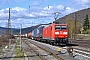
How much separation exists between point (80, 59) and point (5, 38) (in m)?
53.9

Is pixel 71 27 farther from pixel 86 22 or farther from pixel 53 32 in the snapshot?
pixel 53 32

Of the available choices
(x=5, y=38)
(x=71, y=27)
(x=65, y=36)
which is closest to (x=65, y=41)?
(x=65, y=36)

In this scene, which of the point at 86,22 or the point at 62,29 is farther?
the point at 86,22

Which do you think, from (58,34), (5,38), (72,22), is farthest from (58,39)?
(72,22)

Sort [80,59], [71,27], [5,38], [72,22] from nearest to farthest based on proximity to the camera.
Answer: [80,59]
[5,38]
[71,27]
[72,22]

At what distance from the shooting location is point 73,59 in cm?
1939

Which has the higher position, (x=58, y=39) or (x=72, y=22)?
(x=72, y=22)

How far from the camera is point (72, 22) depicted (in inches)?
4966

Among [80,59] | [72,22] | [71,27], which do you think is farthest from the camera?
[72,22]

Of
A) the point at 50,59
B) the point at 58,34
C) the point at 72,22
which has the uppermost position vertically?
the point at 72,22

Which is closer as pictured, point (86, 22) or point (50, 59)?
point (50, 59)

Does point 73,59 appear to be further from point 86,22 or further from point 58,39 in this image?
point 86,22

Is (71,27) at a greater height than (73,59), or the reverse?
(71,27)

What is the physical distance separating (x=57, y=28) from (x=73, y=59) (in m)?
18.9
